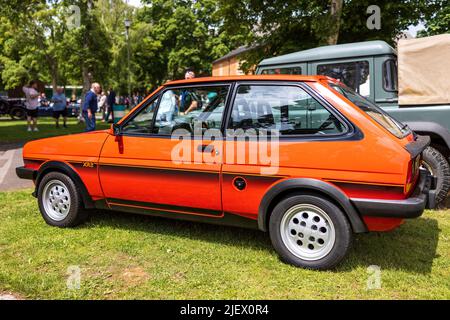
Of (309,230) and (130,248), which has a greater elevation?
(309,230)

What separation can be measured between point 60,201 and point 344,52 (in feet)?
15.6

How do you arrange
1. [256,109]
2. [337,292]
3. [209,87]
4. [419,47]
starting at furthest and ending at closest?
1. [419,47]
2. [209,87]
3. [256,109]
4. [337,292]

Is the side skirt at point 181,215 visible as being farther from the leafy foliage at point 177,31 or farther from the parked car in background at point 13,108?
the parked car in background at point 13,108

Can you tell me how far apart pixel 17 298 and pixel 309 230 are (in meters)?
2.42

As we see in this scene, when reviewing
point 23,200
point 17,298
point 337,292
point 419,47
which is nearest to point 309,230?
point 337,292

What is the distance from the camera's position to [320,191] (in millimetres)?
3363

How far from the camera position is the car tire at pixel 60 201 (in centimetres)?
456

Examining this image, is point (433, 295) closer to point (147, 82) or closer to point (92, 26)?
point (92, 26)

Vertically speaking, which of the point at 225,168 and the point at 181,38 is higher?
the point at 181,38

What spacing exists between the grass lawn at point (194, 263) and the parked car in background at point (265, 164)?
0.31 meters

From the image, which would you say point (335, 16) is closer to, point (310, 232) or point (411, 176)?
point (411, 176)

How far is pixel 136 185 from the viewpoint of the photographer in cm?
419

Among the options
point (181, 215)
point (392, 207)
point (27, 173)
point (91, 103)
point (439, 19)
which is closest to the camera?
point (392, 207)

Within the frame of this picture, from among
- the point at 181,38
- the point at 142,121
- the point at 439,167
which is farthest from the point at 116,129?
the point at 181,38
